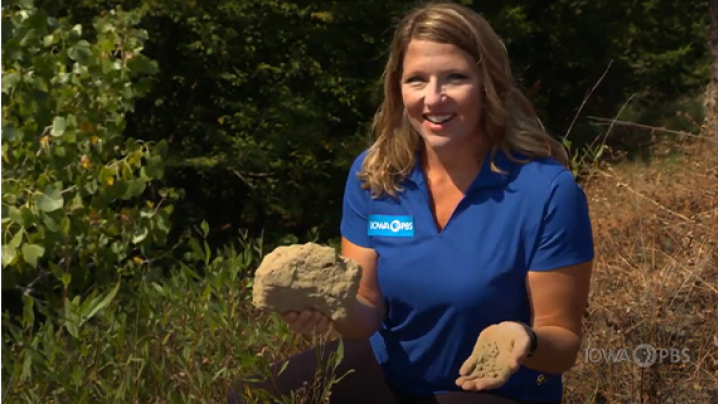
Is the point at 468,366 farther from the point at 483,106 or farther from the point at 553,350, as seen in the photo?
the point at 483,106

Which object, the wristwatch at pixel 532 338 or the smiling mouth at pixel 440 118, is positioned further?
the smiling mouth at pixel 440 118

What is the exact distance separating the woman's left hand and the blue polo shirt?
0.53 feet

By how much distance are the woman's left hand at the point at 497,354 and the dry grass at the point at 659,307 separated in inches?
43.1

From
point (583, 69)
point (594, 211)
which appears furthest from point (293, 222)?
point (583, 69)

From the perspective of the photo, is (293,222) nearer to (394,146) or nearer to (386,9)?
(386,9)

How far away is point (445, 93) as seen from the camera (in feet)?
9.37

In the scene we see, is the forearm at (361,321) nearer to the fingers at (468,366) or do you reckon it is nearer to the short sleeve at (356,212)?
the short sleeve at (356,212)

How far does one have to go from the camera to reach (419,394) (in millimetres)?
2904

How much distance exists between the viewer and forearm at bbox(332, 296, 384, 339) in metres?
2.82

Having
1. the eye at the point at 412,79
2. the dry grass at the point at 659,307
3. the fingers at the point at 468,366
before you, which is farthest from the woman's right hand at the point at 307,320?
the dry grass at the point at 659,307

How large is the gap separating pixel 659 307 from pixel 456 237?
1.30 meters

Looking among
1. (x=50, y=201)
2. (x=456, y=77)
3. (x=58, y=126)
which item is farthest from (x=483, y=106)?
(x=58, y=126)

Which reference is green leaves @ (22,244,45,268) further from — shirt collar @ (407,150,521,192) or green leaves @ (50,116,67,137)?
shirt collar @ (407,150,521,192)

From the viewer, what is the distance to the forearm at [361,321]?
282 cm
